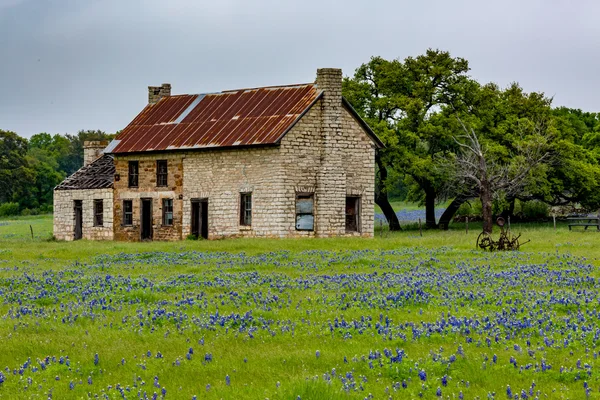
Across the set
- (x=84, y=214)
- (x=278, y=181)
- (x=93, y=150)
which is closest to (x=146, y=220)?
(x=84, y=214)

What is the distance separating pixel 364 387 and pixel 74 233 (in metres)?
42.3

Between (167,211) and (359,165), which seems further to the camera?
(167,211)

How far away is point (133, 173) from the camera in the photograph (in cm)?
4534

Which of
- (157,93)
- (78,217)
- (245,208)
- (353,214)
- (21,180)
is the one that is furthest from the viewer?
(21,180)

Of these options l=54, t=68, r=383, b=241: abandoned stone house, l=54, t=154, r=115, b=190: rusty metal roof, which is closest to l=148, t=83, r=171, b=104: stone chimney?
l=54, t=68, r=383, b=241: abandoned stone house

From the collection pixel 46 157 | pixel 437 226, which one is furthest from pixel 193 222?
pixel 46 157

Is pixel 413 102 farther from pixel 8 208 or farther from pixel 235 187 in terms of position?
pixel 8 208

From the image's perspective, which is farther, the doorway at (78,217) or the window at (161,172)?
the doorway at (78,217)

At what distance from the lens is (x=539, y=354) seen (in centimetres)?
905

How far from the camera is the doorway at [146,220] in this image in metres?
44.2

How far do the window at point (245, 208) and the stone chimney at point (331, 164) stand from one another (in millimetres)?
3432

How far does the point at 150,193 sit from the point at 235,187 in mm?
6276

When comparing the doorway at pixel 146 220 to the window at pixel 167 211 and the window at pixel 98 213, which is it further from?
the window at pixel 98 213

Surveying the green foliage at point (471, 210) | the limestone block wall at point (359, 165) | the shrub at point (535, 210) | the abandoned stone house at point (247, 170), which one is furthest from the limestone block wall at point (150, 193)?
the shrub at point (535, 210)
